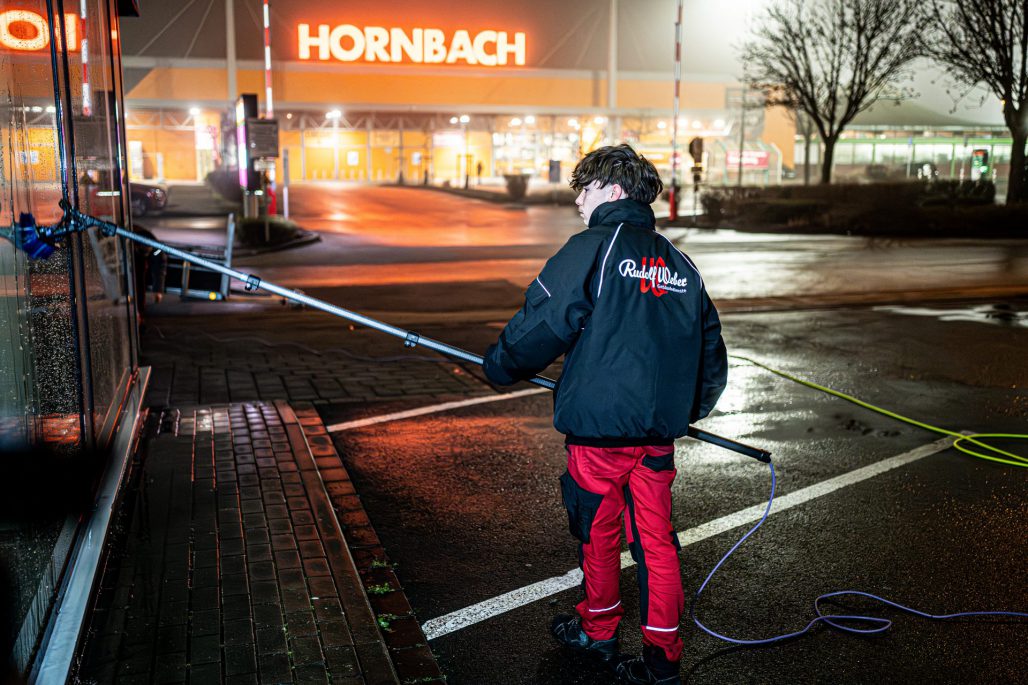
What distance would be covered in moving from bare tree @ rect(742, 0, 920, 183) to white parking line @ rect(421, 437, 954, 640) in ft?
95.9

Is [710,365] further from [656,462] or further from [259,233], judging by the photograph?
[259,233]

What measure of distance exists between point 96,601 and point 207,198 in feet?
130

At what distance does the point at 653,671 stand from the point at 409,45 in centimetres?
4513

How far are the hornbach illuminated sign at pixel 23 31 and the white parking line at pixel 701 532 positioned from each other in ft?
8.67

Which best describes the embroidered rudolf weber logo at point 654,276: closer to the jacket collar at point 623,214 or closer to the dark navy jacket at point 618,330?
the dark navy jacket at point 618,330

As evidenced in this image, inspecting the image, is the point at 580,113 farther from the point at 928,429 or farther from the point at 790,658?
the point at 790,658

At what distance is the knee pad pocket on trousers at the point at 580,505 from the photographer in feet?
11.6

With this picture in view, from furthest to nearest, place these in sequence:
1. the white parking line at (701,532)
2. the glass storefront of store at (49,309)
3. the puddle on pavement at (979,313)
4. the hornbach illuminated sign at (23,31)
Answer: the puddle on pavement at (979,313) < the white parking line at (701,532) < the hornbach illuminated sign at (23,31) < the glass storefront of store at (49,309)

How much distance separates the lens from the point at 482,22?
1804 inches

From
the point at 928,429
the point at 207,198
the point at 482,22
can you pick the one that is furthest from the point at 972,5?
the point at 207,198

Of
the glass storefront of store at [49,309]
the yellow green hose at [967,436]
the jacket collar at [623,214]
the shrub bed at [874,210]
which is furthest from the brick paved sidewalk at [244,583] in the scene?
the shrub bed at [874,210]

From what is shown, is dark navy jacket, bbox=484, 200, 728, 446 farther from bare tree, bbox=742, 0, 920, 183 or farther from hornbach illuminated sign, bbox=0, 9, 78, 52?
bare tree, bbox=742, 0, 920, 183

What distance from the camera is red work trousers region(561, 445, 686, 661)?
138 inches

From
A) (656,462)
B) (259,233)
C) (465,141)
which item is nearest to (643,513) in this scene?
(656,462)
